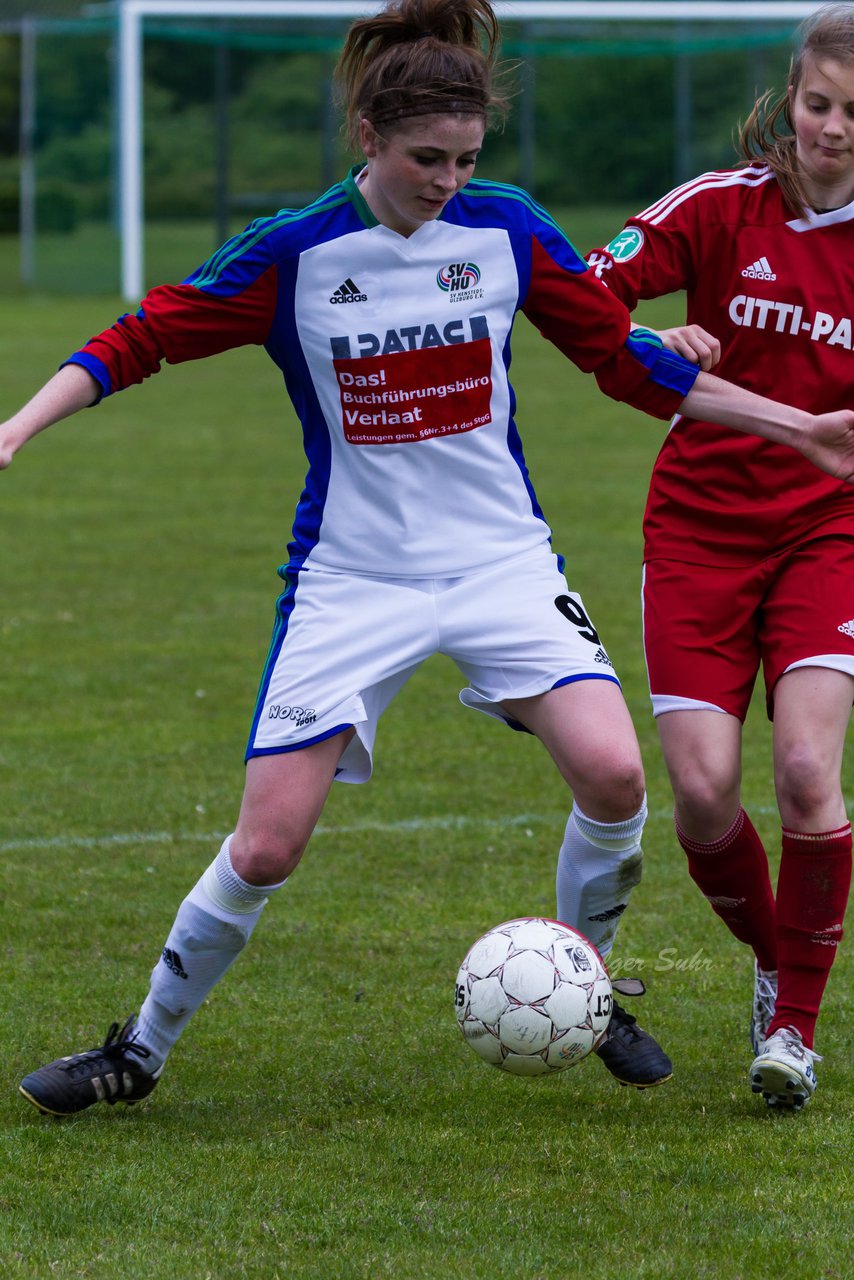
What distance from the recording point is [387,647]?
12.9ft

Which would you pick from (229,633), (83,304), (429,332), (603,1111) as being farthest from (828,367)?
(83,304)

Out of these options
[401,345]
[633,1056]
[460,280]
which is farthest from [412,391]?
[633,1056]

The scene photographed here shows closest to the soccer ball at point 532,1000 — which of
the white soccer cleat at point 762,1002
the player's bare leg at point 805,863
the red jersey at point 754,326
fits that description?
the player's bare leg at point 805,863

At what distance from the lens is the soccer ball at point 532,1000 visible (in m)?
3.76

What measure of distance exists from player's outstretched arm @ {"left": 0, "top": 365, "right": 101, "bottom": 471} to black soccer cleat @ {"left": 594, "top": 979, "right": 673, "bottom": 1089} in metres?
1.81

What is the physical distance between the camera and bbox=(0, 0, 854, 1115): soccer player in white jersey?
3869mm

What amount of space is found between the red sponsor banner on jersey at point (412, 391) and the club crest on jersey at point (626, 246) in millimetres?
484

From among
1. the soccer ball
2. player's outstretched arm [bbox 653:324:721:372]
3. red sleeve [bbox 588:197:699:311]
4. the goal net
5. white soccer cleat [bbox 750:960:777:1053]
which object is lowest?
the goal net

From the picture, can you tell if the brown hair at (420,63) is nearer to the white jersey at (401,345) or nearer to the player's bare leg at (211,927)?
the white jersey at (401,345)

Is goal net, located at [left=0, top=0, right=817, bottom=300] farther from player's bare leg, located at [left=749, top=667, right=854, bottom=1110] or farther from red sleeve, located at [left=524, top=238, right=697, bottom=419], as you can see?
player's bare leg, located at [left=749, top=667, right=854, bottom=1110]

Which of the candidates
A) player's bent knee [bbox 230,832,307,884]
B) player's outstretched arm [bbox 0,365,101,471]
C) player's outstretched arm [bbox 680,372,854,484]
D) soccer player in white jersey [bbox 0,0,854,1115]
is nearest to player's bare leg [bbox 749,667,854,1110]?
soccer player in white jersey [bbox 0,0,854,1115]

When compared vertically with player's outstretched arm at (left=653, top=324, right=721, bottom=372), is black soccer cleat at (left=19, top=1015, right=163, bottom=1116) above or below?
below

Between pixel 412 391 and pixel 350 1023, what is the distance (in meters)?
1.64

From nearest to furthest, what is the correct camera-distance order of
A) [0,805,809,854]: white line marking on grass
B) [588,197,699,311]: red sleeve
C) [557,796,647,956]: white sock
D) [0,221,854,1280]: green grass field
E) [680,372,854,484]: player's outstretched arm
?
1. [0,221,854,1280]: green grass field
2. [680,372,854,484]: player's outstretched arm
3. [557,796,647,956]: white sock
4. [588,197,699,311]: red sleeve
5. [0,805,809,854]: white line marking on grass
